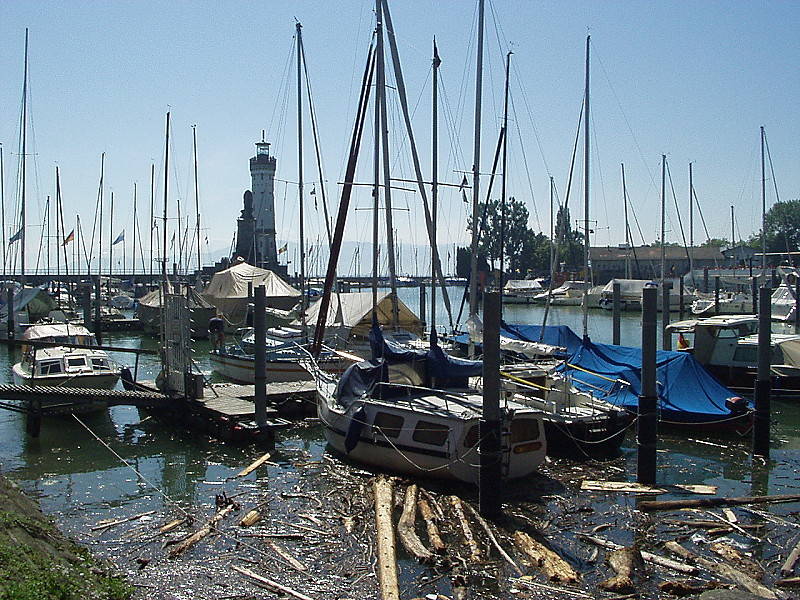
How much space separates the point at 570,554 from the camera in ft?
45.4

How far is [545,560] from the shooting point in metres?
13.3

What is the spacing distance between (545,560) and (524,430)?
16.4 feet

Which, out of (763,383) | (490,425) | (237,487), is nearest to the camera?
(490,425)

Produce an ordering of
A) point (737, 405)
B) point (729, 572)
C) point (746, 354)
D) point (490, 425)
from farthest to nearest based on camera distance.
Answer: point (746, 354) → point (737, 405) → point (490, 425) → point (729, 572)

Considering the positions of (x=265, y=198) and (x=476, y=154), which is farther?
(x=265, y=198)

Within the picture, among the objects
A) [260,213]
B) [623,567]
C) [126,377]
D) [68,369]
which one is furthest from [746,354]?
[260,213]

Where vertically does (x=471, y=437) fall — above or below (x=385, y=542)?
above

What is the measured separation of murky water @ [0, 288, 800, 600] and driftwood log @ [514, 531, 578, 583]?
5.73ft

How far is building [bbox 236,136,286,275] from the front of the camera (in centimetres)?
10038

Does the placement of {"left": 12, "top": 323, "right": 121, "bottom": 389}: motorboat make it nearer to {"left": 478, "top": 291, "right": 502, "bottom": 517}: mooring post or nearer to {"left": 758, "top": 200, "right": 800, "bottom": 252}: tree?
{"left": 478, "top": 291, "right": 502, "bottom": 517}: mooring post

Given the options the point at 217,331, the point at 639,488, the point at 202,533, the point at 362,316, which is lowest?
the point at 202,533

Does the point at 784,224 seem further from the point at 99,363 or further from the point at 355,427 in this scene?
the point at 355,427

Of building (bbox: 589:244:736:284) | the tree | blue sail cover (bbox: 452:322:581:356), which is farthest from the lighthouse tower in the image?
the tree

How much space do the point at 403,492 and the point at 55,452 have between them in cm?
1150
